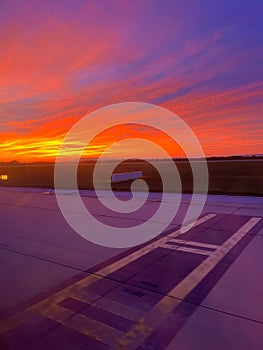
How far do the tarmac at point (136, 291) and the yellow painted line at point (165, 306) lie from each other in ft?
0.03

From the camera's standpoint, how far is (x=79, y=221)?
7.77 m

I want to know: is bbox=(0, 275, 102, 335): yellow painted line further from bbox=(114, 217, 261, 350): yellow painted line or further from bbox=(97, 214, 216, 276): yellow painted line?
bbox=(114, 217, 261, 350): yellow painted line

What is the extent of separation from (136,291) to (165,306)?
1.67 ft

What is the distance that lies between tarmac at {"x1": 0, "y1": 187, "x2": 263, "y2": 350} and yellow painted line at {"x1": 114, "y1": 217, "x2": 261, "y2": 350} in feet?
0.03

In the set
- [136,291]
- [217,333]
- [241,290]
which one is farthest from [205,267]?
[217,333]

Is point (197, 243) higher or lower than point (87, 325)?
higher

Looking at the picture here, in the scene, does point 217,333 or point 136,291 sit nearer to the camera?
point 217,333

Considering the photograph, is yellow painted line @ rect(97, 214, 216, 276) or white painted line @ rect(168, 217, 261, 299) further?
yellow painted line @ rect(97, 214, 216, 276)

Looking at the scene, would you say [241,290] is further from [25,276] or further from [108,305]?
[25,276]

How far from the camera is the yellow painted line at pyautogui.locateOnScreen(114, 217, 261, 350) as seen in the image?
2.71 m

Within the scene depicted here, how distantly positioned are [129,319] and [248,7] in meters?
11.0

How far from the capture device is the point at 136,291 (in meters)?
3.69

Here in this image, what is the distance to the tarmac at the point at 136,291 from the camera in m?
2.77

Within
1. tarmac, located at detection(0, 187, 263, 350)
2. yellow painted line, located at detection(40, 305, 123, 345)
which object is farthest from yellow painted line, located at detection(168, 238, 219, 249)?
yellow painted line, located at detection(40, 305, 123, 345)
